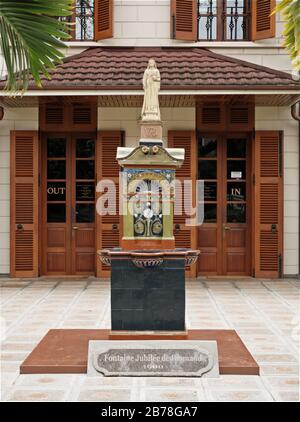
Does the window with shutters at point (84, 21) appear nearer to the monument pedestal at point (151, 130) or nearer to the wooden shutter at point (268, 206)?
the wooden shutter at point (268, 206)

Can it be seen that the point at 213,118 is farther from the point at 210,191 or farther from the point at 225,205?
the point at 225,205

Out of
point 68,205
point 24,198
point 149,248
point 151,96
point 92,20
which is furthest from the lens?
point 92,20

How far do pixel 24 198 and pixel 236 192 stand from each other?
145 inches

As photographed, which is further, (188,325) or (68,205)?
(68,205)

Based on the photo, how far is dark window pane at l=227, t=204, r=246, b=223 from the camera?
10609 millimetres

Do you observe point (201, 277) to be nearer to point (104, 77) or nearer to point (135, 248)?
point (104, 77)

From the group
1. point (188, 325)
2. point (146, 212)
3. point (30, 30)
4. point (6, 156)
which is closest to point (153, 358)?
point (146, 212)

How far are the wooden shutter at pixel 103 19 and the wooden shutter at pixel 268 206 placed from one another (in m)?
3.16

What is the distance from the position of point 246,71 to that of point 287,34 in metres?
6.11

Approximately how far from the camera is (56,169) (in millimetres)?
10609

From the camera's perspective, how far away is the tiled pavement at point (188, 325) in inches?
177

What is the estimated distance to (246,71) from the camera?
9.81 m

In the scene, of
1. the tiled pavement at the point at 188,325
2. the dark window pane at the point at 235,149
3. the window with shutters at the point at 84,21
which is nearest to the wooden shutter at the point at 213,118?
the dark window pane at the point at 235,149

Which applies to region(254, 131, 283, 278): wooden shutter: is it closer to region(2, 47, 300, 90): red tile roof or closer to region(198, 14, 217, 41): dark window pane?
region(2, 47, 300, 90): red tile roof
